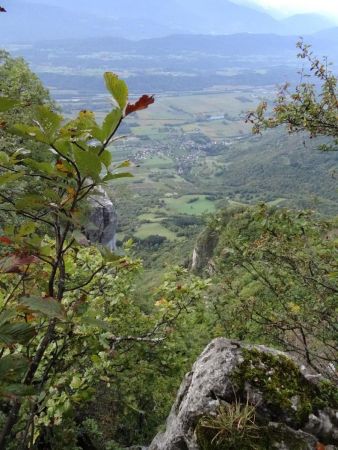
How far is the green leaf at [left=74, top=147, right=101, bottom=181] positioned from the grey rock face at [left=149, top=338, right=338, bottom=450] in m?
3.48

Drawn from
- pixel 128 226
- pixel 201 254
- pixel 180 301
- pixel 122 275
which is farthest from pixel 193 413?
pixel 128 226

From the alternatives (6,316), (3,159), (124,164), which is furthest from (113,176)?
(6,316)

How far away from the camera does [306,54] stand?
6.72 m

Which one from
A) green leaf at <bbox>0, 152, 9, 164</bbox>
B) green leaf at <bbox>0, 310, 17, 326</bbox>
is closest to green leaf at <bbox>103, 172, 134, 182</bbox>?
green leaf at <bbox>0, 152, 9, 164</bbox>

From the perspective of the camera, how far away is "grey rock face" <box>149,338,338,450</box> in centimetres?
460

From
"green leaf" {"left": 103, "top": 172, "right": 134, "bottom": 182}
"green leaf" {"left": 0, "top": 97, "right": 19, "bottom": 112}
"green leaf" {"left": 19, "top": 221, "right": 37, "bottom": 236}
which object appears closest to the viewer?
"green leaf" {"left": 0, "top": 97, "right": 19, "bottom": 112}

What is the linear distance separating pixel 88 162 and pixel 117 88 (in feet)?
1.21

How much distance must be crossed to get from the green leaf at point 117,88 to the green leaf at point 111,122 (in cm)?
4

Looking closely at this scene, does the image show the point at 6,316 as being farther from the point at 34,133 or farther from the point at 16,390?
the point at 34,133

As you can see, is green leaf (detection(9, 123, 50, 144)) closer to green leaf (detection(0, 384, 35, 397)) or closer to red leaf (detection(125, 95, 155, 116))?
red leaf (detection(125, 95, 155, 116))

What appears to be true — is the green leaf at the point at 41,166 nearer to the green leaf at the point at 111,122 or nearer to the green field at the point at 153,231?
the green leaf at the point at 111,122

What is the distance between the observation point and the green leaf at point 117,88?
6.40ft

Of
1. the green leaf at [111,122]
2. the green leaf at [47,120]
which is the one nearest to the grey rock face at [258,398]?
the green leaf at [111,122]

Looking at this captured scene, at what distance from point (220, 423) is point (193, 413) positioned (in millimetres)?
465
